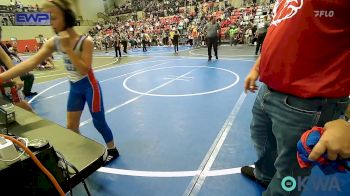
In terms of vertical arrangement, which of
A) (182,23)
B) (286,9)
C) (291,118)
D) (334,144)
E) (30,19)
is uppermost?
(30,19)

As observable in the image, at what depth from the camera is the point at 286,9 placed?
1328mm

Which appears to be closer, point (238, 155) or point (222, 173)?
point (222, 173)

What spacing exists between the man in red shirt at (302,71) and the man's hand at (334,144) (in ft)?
1.81

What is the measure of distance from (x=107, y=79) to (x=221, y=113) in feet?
16.0

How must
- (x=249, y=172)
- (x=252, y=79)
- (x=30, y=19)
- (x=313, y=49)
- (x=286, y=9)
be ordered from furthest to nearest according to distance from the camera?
1. (x=30, y=19)
2. (x=249, y=172)
3. (x=252, y=79)
4. (x=286, y=9)
5. (x=313, y=49)

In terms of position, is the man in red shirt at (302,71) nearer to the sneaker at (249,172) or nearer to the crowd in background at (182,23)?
the sneaker at (249,172)

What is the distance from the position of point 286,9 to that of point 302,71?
0.36m

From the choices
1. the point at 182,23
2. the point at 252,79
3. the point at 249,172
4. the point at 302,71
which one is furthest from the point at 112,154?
the point at 182,23

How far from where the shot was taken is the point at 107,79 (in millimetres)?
8070

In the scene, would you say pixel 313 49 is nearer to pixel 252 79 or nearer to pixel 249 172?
pixel 252 79

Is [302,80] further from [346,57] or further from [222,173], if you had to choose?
[222,173]

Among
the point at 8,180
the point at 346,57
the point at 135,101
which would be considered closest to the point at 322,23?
the point at 346,57

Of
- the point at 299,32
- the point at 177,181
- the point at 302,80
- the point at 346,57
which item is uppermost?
the point at 299,32

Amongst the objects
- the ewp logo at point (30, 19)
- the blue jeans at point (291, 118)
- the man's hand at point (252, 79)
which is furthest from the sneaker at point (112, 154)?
the ewp logo at point (30, 19)
